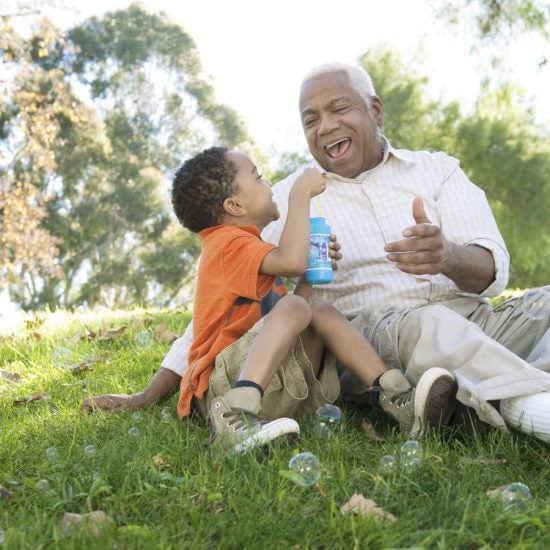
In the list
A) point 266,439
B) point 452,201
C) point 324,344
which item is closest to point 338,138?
point 452,201

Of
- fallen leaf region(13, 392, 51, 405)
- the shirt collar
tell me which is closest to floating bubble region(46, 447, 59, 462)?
fallen leaf region(13, 392, 51, 405)

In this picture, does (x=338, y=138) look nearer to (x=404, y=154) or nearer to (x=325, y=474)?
(x=404, y=154)

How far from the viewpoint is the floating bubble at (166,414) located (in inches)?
116

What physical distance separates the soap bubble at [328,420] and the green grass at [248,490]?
4cm

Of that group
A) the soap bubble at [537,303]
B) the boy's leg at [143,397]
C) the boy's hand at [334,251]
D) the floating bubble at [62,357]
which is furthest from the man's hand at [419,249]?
the floating bubble at [62,357]

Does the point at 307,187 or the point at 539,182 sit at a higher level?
the point at 307,187

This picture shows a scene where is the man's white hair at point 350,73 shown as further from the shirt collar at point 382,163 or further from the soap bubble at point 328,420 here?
the soap bubble at point 328,420

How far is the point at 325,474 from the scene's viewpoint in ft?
7.04

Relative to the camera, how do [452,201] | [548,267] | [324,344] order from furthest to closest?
[548,267] < [452,201] < [324,344]

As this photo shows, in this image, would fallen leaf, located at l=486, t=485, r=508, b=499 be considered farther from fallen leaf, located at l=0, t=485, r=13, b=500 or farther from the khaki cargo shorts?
fallen leaf, located at l=0, t=485, r=13, b=500

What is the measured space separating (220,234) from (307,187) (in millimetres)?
377

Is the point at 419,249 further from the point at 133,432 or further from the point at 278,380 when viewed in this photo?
the point at 133,432

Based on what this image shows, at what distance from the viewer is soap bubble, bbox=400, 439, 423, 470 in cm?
217

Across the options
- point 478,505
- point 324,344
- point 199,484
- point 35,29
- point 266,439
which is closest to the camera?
point 478,505
